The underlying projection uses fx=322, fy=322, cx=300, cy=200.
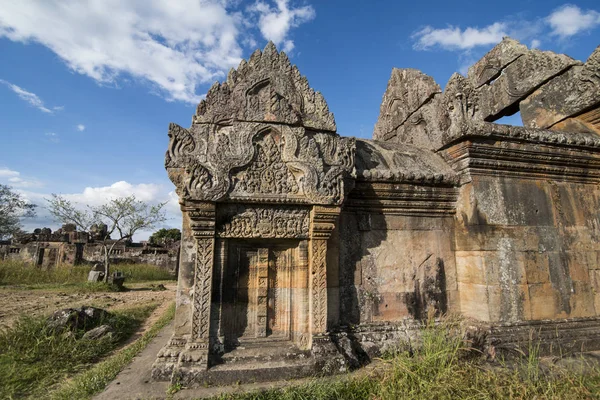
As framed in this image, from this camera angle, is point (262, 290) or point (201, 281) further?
point (262, 290)

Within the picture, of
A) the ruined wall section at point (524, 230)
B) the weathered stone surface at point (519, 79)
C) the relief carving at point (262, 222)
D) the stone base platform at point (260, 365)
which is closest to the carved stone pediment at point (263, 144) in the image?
the relief carving at point (262, 222)

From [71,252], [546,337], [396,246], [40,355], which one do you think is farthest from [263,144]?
[71,252]

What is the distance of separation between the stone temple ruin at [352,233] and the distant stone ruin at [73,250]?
66.8 feet

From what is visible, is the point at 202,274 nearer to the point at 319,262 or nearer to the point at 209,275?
the point at 209,275

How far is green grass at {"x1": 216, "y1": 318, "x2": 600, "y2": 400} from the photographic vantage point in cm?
270

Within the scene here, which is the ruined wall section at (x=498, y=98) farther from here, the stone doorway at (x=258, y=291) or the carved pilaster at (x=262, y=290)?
the carved pilaster at (x=262, y=290)

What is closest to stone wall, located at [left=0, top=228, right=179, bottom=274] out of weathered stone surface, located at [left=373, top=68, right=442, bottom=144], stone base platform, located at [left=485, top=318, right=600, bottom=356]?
weathered stone surface, located at [left=373, top=68, right=442, bottom=144]

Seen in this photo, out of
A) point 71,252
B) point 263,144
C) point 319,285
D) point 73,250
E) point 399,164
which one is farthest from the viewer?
point 73,250

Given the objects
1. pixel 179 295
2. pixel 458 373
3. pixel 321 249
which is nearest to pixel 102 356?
pixel 179 295

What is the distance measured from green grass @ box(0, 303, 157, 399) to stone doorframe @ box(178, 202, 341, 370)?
1969 mm

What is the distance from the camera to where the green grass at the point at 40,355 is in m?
3.91

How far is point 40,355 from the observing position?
4.86 m

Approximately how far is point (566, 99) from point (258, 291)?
5998 mm

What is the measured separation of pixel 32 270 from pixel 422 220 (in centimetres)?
1861
